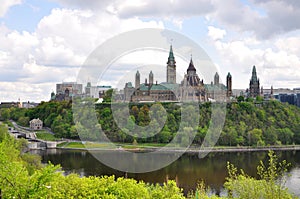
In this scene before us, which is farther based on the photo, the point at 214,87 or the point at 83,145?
the point at 214,87

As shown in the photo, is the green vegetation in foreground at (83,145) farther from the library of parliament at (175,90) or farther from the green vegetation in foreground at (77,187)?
the green vegetation in foreground at (77,187)

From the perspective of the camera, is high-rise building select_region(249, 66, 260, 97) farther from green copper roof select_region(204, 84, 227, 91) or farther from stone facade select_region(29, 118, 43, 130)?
stone facade select_region(29, 118, 43, 130)

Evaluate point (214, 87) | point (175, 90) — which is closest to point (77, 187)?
point (175, 90)

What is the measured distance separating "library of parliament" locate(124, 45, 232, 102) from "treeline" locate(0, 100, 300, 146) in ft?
37.4

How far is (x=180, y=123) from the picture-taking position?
73250 mm

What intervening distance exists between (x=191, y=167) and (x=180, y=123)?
81.8 feet

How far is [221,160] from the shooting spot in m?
54.4

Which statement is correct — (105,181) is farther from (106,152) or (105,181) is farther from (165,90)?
(165,90)

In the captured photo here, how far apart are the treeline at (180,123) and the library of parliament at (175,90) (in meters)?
11.4

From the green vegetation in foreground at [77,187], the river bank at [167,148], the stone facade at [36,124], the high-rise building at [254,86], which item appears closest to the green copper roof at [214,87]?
the high-rise building at [254,86]

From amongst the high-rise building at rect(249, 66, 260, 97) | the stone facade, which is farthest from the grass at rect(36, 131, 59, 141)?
the high-rise building at rect(249, 66, 260, 97)

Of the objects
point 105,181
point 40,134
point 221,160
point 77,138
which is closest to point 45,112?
point 40,134

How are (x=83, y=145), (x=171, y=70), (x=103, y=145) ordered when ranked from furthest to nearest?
(x=171, y=70) < (x=83, y=145) < (x=103, y=145)

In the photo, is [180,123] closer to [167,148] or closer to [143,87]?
[167,148]
